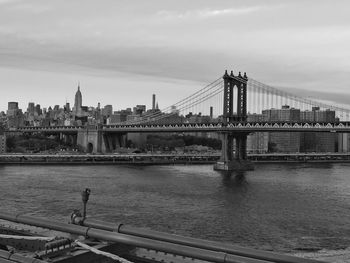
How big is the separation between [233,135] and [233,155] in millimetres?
3233

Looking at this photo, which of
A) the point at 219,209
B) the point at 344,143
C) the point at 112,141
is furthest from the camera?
the point at 344,143

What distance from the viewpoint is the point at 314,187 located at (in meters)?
43.7

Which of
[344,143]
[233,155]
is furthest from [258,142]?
[233,155]

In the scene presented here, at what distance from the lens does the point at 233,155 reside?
73.4 meters

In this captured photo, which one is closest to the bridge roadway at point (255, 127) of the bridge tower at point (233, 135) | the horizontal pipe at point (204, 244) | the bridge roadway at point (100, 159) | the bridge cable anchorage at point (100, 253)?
→ the bridge tower at point (233, 135)

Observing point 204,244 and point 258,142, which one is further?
point 258,142

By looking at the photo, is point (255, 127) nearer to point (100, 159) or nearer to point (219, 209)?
point (100, 159)

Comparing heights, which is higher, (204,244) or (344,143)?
(344,143)

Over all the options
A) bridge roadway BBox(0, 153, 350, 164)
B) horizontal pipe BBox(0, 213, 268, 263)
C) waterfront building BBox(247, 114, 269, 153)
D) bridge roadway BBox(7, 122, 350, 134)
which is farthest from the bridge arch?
horizontal pipe BBox(0, 213, 268, 263)

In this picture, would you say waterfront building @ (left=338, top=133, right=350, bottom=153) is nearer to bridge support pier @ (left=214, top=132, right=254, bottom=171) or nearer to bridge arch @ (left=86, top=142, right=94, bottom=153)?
bridge arch @ (left=86, top=142, right=94, bottom=153)

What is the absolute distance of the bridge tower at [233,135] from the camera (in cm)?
6944

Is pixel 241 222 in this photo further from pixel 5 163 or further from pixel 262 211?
pixel 5 163

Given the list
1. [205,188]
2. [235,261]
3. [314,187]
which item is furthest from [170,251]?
[314,187]

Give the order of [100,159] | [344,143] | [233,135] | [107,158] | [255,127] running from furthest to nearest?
[344,143] → [107,158] → [100,159] → [233,135] → [255,127]
